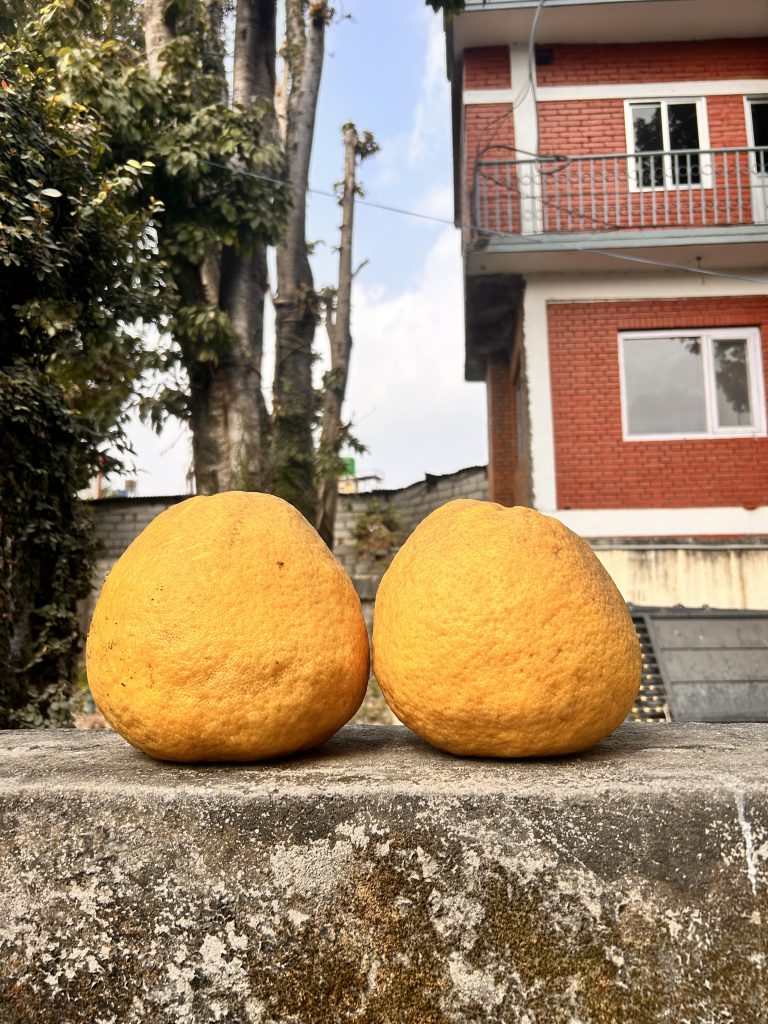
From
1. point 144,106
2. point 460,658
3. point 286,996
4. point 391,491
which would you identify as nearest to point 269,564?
point 460,658

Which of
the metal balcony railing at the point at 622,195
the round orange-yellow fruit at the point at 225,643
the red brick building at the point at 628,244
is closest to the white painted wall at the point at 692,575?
the red brick building at the point at 628,244

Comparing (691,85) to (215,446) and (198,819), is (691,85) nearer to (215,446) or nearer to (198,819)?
(215,446)

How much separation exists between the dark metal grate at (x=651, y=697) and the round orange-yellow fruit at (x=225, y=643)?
8.64 feet

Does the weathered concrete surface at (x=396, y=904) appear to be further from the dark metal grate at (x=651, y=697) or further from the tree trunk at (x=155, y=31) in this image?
the tree trunk at (x=155, y=31)

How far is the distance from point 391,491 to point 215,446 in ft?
16.9

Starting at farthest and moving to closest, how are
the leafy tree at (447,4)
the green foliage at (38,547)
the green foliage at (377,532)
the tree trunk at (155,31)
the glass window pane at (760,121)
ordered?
the green foliage at (377,532)
the glass window pane at (760,121)
the tree trunk at (155,31)
the leafy tree at (447,4)
the green foliage at (38,547)

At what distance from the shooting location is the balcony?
9.16m

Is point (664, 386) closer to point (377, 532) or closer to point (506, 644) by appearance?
point (377, 532)

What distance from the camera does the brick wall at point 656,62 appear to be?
9648 millimetres

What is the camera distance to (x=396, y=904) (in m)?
1.24

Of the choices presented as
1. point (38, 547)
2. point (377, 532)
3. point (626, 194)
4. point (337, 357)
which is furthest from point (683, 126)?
point (38, 547)

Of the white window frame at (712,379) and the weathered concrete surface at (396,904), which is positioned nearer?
the weathered concrete surface at (396,904)

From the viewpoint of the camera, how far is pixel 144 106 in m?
7.45

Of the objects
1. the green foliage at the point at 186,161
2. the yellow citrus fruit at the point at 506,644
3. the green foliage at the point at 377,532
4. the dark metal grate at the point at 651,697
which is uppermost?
the green foliage at the point at 186,161
